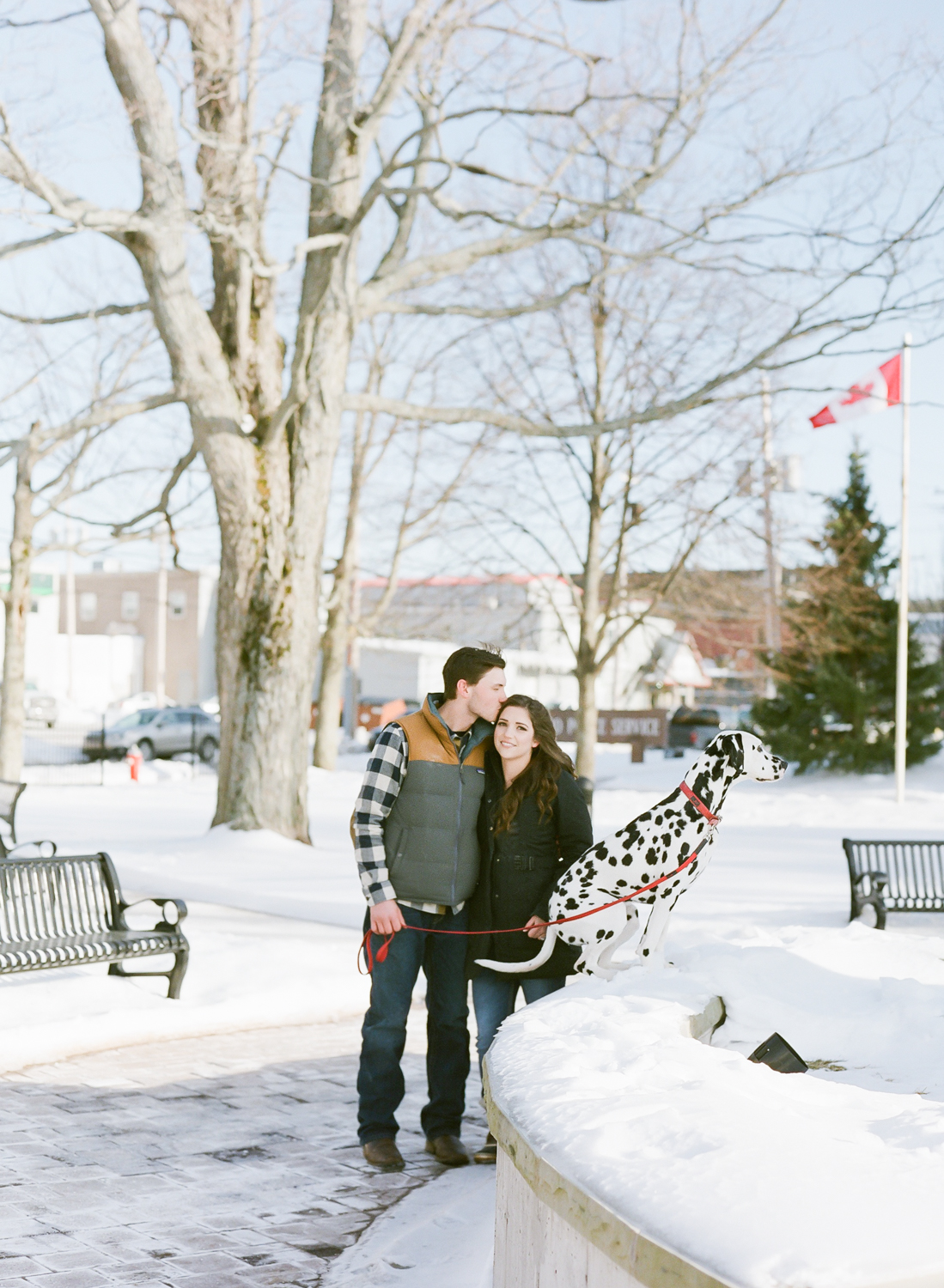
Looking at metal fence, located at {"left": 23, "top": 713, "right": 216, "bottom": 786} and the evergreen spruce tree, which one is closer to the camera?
the evergreen spruce tree

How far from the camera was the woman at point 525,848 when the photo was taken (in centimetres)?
505

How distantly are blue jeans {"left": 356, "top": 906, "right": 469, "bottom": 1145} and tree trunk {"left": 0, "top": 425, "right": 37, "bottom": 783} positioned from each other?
617 inches

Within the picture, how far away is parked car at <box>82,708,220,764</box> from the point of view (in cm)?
3553

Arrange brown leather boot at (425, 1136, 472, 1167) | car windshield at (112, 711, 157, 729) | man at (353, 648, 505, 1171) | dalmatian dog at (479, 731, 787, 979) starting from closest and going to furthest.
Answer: dalmatian dog at (479, 731, 787, 979), man at (353, 648, 505, 1171), brown leather boot at (425, 1136, 472, 1167), car windshield at (112, 711, 157, 729)

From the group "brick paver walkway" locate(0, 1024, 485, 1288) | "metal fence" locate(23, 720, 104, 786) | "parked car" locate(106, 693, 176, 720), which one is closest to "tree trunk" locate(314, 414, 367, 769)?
"metal fence" locate(23, 720, 104, 786)

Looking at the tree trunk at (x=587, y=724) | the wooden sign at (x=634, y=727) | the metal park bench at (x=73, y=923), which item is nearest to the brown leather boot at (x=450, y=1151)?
the metal park bench at (x=73, y=923)

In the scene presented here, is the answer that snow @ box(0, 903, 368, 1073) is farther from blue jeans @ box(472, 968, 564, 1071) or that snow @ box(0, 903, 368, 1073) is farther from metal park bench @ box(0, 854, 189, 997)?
blue jeans @ box(472, 968, 564, 1071)

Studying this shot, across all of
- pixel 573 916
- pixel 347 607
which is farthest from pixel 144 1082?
pixel 347 607

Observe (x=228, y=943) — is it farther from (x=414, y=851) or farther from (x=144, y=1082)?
(x=414, y=851)

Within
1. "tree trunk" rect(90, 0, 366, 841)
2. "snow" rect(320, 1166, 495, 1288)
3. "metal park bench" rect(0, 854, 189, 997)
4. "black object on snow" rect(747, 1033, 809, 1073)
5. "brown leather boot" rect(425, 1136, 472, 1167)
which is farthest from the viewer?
"tree trunk" rect(90, 0, 366, 841)

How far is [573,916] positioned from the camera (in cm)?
490

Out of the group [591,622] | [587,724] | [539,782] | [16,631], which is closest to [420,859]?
[539,782]

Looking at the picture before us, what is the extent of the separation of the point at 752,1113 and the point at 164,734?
3441cm

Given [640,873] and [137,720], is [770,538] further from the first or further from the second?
[137,720]
